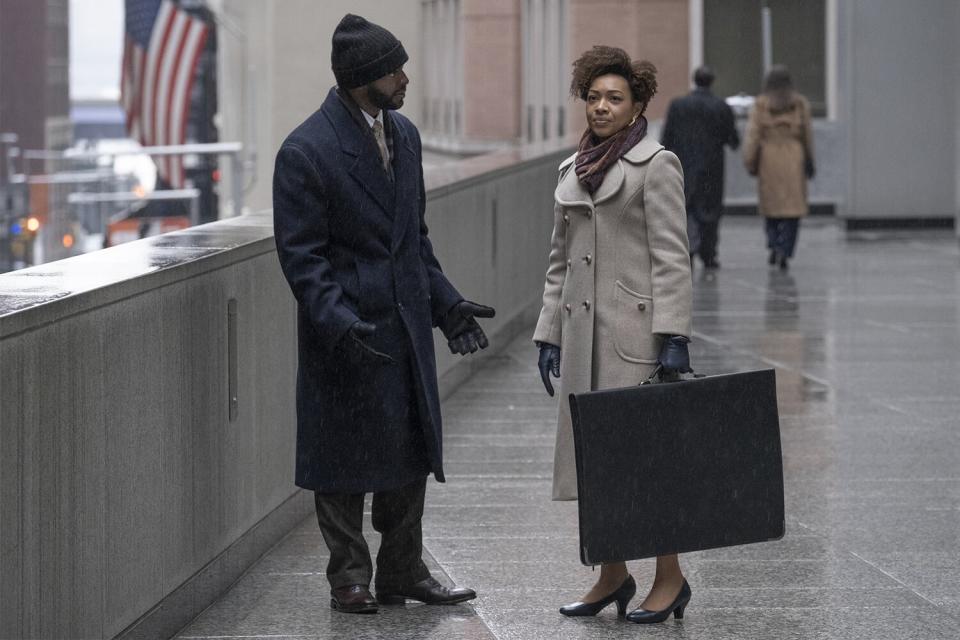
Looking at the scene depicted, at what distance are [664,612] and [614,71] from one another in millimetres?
1627

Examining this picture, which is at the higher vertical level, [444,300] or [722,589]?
[444,300]

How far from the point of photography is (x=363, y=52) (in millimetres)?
5410

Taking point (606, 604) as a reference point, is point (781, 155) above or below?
above

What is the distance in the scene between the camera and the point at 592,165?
18.0ft

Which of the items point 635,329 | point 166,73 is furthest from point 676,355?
point 166,73

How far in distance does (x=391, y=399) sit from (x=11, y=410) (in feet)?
5.50

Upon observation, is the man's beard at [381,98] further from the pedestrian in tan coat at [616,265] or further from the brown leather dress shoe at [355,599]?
the brown leather dress shoe at [355,599]

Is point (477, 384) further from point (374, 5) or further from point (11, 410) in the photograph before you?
point (374, 5)

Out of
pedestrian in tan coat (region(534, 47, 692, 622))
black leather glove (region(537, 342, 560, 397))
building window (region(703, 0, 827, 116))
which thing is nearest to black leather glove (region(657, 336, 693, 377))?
pedestrian in tan coat (region(534, 47, 692, 622))

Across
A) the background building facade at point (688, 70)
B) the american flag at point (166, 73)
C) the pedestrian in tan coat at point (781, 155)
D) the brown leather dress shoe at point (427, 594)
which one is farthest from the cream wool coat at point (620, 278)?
the american flag at point (166, 73)

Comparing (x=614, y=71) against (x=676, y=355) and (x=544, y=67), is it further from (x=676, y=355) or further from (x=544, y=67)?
(x=544, y=67)

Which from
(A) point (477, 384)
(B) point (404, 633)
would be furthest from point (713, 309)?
(B) point (404, 633)

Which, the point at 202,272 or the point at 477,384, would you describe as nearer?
the point at 202,272

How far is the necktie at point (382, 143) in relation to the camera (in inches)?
222
